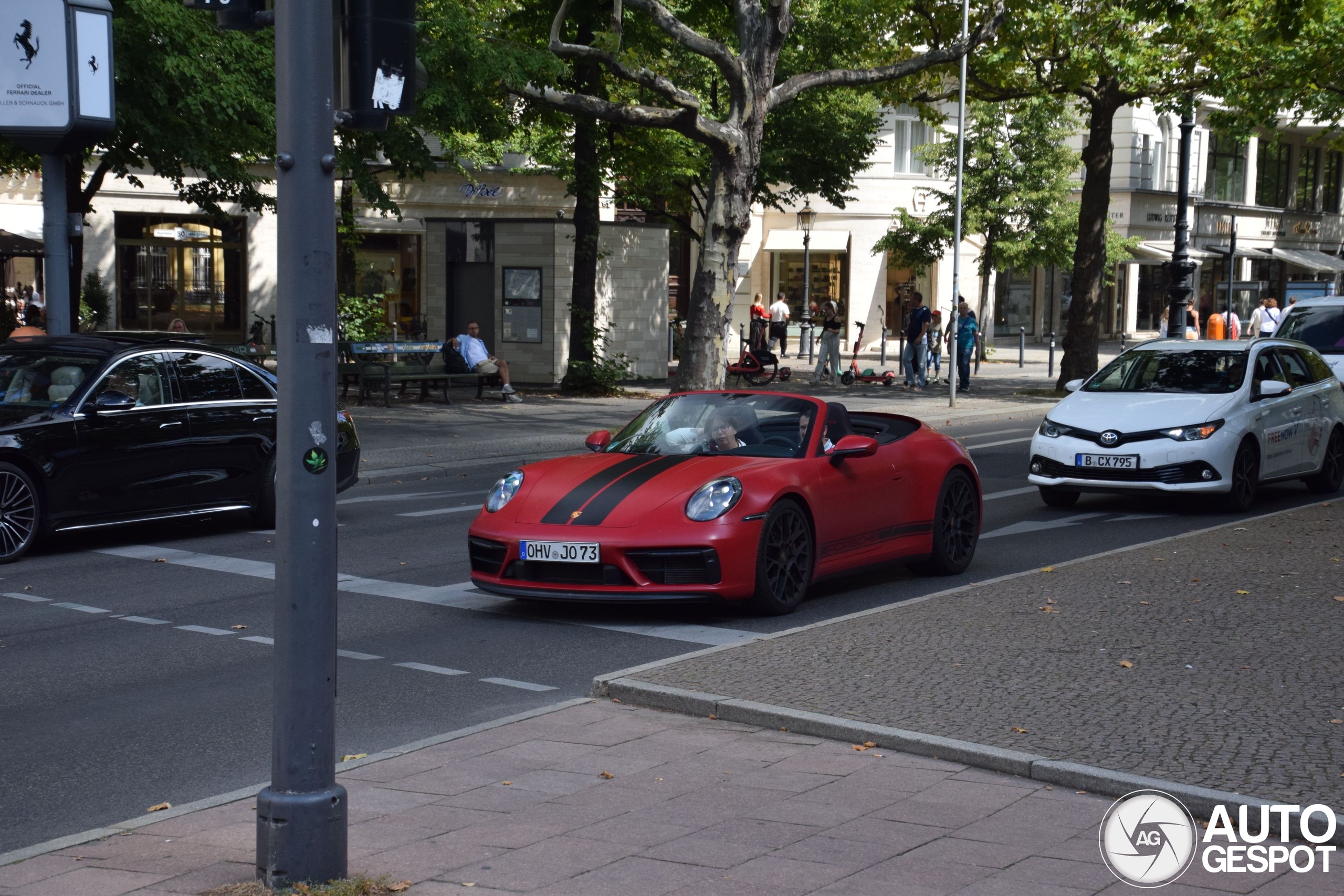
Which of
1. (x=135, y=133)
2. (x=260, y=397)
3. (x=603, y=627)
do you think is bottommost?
(x=603, y=627)

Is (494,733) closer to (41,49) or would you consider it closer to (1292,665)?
(1292,665)

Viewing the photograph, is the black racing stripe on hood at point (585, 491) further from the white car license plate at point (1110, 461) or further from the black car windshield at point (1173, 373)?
the black car windshield at point (1173, 373)

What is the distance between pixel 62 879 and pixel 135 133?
1423cm

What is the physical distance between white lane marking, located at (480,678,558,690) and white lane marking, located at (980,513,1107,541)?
232 inches

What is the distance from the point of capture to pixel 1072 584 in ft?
31.3

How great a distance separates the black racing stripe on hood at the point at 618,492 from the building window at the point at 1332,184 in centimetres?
6358

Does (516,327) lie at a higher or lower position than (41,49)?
lower

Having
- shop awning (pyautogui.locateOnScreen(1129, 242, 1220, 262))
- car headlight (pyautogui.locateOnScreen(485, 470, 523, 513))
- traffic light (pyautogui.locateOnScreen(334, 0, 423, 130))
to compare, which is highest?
shop awning (pyautogui.locateOnScreen(1129, 242, 1220, 262))

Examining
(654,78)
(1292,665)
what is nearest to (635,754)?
(1292,665)

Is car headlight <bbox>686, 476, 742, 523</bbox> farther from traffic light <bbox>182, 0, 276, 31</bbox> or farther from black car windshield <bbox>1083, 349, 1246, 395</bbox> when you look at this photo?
black car windshield <bbox>1083, 349, 1246, 395</bbox>

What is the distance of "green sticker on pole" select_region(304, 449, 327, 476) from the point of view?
4.38 meters

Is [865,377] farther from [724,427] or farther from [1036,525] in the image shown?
[724,427]

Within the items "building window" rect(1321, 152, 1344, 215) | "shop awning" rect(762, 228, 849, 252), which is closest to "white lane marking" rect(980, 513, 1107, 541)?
"shop awning" rect(762, 228, 849, 252)

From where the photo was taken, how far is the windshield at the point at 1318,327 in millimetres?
21672
